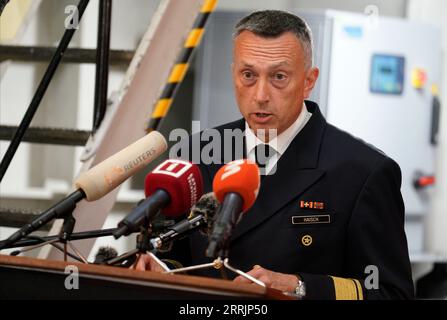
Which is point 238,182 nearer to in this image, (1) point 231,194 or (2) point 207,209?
(1) point 231,194

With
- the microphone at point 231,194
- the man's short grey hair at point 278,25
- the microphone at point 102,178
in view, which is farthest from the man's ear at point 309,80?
the microphone at point 231,194

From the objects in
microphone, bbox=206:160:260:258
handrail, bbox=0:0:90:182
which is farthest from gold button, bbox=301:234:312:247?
handrail, bbox=0:0:90:182

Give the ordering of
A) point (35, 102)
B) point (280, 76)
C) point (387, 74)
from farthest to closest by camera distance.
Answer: point (387, 74) → point (35, 102) → point (280, 76)

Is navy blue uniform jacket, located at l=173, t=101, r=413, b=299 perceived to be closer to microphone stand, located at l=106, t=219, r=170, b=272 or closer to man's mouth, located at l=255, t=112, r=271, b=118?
man's mouth, located at l=255, t=112, r=271, b=118

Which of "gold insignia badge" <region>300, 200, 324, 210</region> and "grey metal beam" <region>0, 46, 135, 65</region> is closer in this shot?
"gold insignia badge" <region>300, 200, 324, 210</region>

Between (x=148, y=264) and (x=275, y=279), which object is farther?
(x=148, y=264)

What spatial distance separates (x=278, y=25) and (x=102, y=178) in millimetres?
579

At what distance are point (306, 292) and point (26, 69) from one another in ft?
10.2

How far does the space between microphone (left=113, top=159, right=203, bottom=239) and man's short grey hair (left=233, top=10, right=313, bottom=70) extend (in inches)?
18.7

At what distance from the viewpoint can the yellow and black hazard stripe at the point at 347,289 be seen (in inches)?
66.5

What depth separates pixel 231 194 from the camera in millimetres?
1420

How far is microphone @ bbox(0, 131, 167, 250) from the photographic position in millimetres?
1550

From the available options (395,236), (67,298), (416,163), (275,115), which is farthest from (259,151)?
(416,163)

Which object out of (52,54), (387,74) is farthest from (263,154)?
(387,74)
